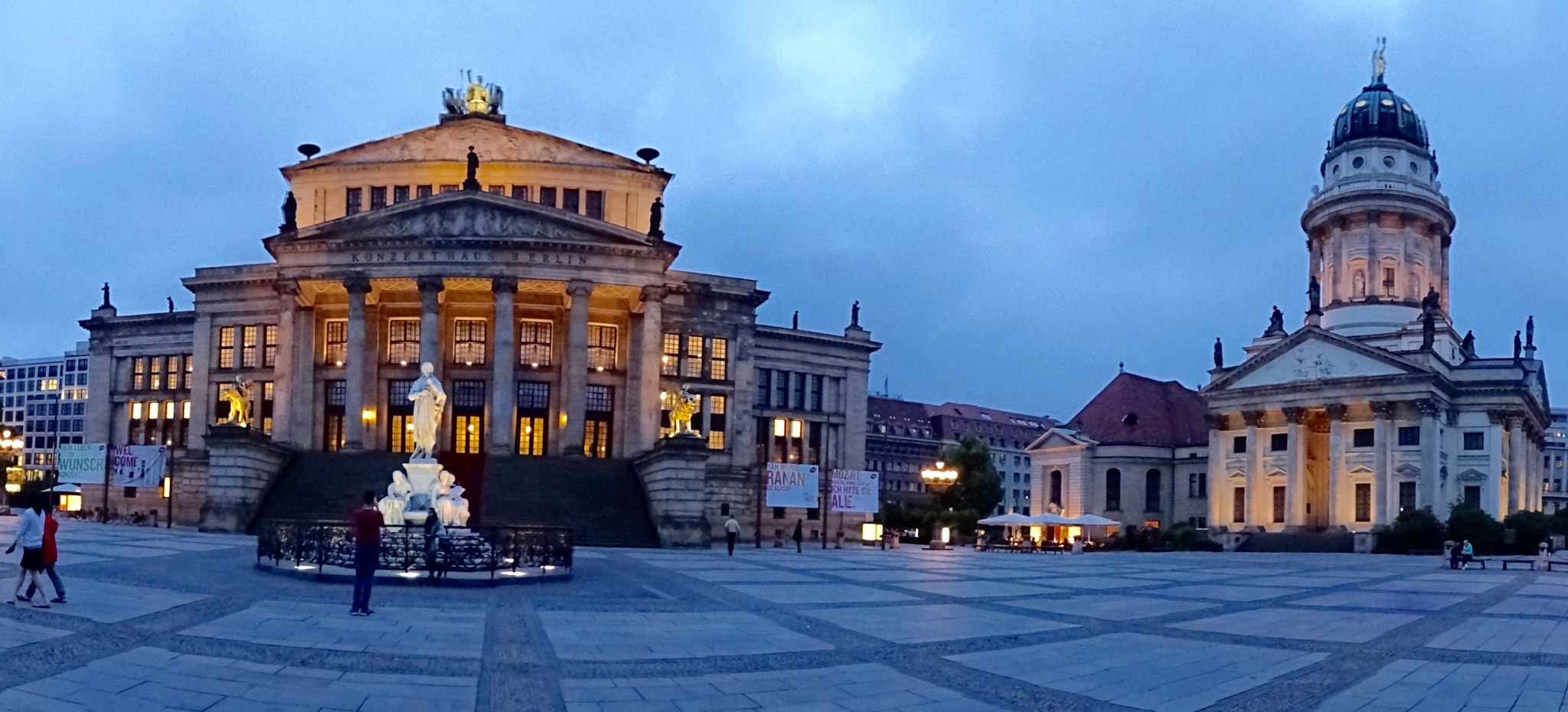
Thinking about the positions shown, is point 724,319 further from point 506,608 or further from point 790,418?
point 506,608

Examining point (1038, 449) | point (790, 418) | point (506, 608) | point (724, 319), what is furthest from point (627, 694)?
point (1038, 449)

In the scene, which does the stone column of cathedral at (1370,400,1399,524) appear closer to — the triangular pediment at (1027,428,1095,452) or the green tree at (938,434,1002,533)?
the triangular pediment at (1027,428,1095,452)

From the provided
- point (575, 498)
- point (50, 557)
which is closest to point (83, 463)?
point (575, 498)

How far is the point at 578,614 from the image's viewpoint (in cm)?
2033

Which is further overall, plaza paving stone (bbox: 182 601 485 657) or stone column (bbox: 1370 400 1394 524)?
stone column (bbox: 1370 400 1394 524)

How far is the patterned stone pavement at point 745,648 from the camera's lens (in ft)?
41.9

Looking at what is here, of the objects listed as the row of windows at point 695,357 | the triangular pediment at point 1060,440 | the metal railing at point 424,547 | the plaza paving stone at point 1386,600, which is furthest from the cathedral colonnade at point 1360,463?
the metal railing at point 424,547

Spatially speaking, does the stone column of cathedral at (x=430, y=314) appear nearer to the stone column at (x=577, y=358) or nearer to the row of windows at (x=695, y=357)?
the stone column at (x=577, y=358)

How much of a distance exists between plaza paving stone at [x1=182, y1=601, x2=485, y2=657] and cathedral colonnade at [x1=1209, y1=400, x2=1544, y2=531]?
2981 inches

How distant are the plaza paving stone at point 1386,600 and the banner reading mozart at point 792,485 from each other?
27.2m

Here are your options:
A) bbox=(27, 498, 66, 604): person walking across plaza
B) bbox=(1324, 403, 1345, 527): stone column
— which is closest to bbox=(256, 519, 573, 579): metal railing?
bbox=(27, 498, 66, 604): person walking across plaza

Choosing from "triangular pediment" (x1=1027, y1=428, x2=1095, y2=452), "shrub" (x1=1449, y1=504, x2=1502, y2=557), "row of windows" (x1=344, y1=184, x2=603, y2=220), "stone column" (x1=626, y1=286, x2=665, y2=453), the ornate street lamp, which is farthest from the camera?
"triangular pediment" (x1=1027, y1=428, x2=1095, y2=452)

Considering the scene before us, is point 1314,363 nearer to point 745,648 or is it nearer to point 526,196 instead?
point 526,196

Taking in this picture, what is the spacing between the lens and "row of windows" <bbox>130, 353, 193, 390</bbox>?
251 feet
